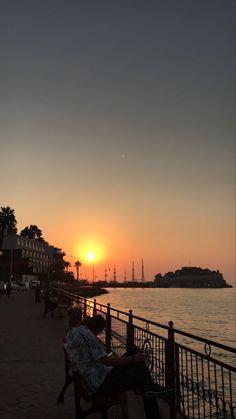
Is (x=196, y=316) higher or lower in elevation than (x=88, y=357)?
lower

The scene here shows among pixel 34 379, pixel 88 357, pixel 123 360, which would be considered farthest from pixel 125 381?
pixel 34 379

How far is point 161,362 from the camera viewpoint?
681 centimetres

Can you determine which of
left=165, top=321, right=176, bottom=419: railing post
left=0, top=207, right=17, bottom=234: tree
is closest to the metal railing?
left=165, top=321, right=176, bottom=419: railing post

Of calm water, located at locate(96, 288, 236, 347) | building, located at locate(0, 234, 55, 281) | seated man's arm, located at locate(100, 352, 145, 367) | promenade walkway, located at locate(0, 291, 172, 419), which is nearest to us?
seated man's arm, located at locate(100, 352, 145, 367)

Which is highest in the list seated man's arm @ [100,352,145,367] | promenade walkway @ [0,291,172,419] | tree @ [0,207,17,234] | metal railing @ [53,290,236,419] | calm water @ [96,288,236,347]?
tree @ [0,207,17,234]

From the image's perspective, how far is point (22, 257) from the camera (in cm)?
12306

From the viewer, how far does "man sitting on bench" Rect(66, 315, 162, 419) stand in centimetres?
482

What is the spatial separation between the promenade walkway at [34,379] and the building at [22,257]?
6474cm

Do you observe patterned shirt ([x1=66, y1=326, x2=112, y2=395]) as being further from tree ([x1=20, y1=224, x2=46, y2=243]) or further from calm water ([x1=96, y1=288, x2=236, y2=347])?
tree ([x1=20, y1=224, x2=46, y2=243])

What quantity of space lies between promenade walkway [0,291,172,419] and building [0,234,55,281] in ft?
212

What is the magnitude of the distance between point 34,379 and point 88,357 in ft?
12.4

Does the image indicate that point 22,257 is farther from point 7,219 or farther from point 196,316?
point 196,316

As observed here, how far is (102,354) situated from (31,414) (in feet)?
6.29

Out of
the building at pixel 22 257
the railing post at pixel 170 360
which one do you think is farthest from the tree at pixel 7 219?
the railing post at pixel 170 360
